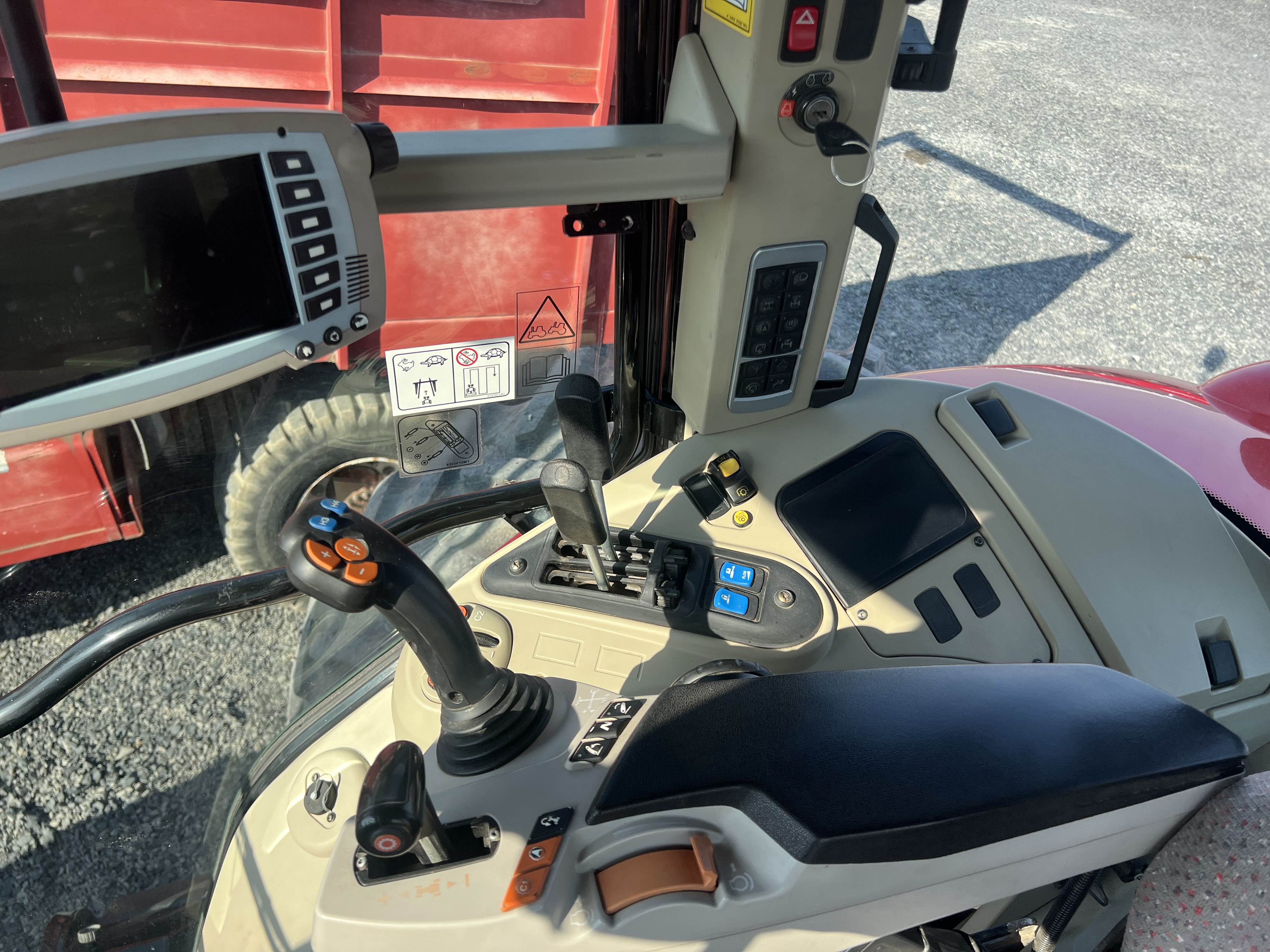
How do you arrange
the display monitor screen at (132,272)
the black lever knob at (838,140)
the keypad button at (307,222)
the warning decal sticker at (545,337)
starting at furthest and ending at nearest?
the warning decal sticker at (545,337), the black lever knob at (838,140), the keypad button at (307,222), the display monitor screen at (132,272)

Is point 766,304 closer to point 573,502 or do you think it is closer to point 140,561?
point 573,502

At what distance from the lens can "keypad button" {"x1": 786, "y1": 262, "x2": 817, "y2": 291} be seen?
1215mm

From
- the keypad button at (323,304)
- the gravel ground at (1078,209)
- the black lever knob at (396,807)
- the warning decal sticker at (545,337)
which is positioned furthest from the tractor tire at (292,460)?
the gravel ground at (1078,209)

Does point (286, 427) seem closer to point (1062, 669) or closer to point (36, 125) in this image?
point (36, 125)

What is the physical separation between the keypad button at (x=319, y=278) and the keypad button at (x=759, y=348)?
0.65 meters

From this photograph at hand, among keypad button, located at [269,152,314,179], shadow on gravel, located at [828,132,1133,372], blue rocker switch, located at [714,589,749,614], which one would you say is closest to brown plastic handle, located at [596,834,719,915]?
blue rocker switch, located at [714,589,749,614]

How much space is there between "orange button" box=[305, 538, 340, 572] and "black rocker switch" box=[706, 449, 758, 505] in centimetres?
73

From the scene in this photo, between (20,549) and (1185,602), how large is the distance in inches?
83.9

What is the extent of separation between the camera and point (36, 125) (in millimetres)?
683

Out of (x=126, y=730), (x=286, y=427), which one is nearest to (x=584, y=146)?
(x=286, y=427)

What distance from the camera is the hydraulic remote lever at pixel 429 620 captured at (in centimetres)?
73

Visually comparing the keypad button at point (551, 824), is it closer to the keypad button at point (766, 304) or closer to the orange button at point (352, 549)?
the orange button at point (352, 549)

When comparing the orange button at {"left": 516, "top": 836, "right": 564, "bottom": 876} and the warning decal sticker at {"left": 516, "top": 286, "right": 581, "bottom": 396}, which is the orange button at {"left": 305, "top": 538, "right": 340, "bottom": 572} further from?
the warning decal sticker at {"left": 516, "top": 286, "right": 581, "bottom": 396}

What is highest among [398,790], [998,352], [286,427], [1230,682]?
[398,790]
